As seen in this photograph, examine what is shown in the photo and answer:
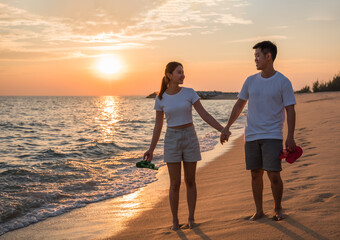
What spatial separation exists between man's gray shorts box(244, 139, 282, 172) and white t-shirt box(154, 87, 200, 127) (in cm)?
77

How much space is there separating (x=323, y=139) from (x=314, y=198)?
4936 millimetres

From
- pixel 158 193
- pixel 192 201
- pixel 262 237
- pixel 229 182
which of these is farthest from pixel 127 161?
pixel 262 237

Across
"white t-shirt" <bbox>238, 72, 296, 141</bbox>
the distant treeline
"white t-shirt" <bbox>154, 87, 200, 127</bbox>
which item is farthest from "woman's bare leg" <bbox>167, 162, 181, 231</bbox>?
the distant treeline

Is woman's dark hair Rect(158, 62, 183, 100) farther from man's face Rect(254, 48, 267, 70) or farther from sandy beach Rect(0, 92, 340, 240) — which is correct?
sandy beach Rect(0, 92, 340, 240)

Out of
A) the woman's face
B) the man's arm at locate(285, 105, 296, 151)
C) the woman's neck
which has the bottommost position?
the man's arm at locate(285, 105, 296, 151)

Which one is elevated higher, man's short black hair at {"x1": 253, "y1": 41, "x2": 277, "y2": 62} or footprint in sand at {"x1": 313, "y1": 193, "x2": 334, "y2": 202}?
man's short black hair at {"x1": 253, "y1": 41, "x2": 277, "y2": 62}

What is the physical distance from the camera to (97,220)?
17.2 ft

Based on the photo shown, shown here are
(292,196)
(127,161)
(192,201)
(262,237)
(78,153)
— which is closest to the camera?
(262,237)

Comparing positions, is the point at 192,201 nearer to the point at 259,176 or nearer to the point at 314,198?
the point at 259,176

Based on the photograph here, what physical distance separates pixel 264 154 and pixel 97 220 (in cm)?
288

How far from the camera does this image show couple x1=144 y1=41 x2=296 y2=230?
3646 millimetres

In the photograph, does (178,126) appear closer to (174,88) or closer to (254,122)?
(174,88)

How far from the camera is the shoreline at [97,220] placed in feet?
15.5

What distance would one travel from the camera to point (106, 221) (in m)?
5.14
